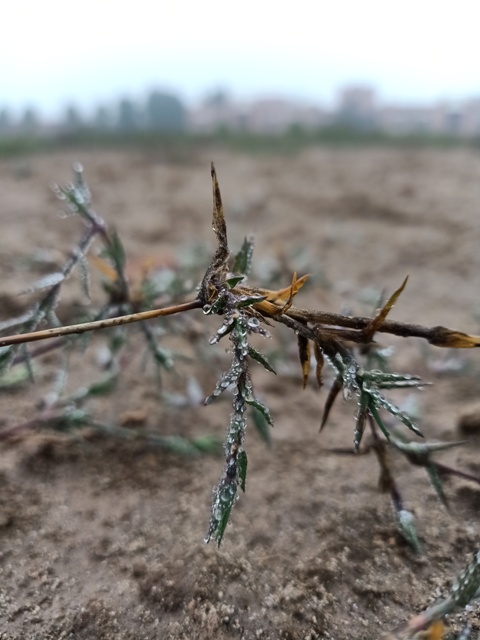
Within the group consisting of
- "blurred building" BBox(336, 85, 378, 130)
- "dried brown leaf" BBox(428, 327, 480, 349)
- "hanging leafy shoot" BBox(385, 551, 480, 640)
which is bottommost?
"hanging leafy shoot" BBox(385, 551, 480, 640)

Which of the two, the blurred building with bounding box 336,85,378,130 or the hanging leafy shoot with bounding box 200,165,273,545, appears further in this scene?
the blurred building with bounding box 336,85,378,130

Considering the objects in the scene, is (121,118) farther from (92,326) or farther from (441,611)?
(441,611)

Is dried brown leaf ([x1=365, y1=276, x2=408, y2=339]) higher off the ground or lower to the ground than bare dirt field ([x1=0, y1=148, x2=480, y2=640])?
higher

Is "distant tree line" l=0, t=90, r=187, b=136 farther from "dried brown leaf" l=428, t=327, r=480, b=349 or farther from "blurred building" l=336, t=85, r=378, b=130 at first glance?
"dried brown leaf" l=428, t=327, r=480, b=349

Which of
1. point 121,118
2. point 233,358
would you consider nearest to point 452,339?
point 233,358

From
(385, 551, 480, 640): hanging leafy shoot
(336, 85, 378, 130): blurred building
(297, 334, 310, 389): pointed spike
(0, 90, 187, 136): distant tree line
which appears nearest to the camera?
(385, 551, 480, 640): hanging leafy shoot

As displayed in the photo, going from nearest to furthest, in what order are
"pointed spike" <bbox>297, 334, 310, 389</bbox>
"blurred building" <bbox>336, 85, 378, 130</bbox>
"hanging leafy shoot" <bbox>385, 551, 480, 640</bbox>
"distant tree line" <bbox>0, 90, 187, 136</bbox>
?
"hanging leafy shoot" <bbox>385, 551, 480, 640</bbox> → "pointed spike" <bbox>297, 334, 310, 389</bbox> → "distant tree line" <bbox>0, 90, 187, 136</bbox> → "blurred building" <bbox>336, 85, 378, 130</bbox>

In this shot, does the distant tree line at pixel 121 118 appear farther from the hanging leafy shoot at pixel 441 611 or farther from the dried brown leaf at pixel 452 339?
the hanging leafy shoot at pixel 441 611

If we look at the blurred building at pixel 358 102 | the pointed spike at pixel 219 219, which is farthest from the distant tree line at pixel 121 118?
the pointed spike at pixel 219 219

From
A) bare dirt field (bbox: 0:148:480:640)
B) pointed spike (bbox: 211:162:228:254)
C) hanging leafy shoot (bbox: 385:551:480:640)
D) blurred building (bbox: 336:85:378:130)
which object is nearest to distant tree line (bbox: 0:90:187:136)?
blurred building (bbox: 336:85:378:130)

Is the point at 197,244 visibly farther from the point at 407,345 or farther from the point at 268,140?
the point at 268,140
